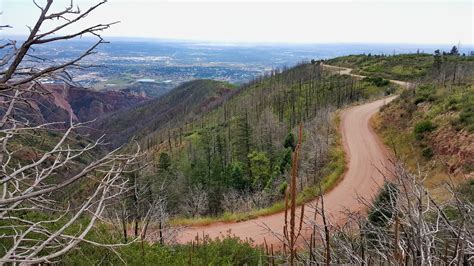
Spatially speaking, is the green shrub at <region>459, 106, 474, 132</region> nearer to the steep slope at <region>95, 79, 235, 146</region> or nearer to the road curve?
the road curve

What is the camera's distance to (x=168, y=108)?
134 metres

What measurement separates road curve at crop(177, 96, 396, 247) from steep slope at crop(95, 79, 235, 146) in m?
77.0

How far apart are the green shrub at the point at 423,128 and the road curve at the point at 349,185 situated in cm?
213

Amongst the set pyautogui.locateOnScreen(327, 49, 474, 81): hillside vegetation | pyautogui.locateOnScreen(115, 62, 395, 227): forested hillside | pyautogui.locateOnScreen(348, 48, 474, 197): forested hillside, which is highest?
pyautogui.locateOnScreen(327, 49, 474, 81): hillside vegetation

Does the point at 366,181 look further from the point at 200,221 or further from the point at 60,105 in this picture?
the point at 60,105

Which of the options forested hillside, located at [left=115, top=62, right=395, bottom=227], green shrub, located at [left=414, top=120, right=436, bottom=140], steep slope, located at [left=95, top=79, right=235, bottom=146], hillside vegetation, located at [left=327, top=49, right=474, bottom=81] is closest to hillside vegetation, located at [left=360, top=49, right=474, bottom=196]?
green shrub, located at [left=414, top=120, right=436, bottom=140]

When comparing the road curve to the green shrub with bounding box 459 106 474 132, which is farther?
the green shrub with bounding box 459 106 474 132

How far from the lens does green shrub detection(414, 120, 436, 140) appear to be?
23.8 m

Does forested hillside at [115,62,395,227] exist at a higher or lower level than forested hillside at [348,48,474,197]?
lower

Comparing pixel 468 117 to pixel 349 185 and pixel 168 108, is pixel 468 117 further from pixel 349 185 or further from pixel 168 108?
pixel 168 108

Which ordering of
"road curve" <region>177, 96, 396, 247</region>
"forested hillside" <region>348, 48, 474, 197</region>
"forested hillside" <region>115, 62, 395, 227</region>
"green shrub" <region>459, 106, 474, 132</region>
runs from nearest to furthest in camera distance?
"road curve" <region>177, 96, 396, 247</region>, "forested hillside" <region>348, 48, 474, 197</region>, "green shrub" <region>459, 106, 474, 132</region>, "forested hillside" <region>115, 62, 395, 227</region>

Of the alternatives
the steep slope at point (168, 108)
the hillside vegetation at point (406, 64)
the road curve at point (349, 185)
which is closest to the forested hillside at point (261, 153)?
the road curve at point (349, 185)

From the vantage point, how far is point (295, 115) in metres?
54.0

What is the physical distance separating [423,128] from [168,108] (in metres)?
115
